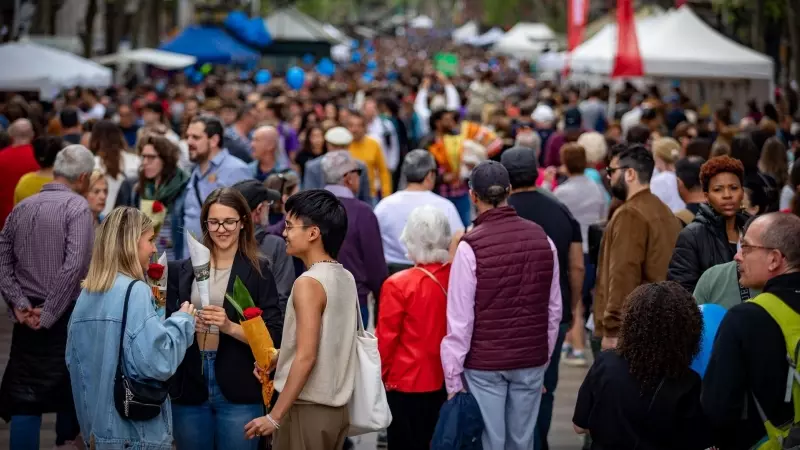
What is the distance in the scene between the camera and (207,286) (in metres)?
5.66

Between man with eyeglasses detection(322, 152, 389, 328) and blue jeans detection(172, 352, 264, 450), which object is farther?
man with eyeglasses detection(322, 152, 389, 328)

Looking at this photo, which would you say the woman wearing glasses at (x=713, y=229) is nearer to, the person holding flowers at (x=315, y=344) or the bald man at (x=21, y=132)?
the person holding flowers at (x=315, y=344)

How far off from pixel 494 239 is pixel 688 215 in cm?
219

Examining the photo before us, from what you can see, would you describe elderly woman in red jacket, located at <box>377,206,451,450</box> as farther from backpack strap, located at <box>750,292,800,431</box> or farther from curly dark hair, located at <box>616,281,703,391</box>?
backpack strap, located at <box>750,292,800,431</box>

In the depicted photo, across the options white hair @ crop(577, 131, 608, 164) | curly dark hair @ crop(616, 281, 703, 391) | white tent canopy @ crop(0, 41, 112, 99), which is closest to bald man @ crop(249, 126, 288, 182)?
white hair @ crop(577, 131, 608, 164)

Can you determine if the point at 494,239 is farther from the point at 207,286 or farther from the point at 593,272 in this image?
the point at 593,272

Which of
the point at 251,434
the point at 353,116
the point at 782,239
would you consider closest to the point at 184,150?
the point at 353,116

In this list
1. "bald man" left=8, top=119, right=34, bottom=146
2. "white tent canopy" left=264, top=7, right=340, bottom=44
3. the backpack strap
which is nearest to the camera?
the backpack strap

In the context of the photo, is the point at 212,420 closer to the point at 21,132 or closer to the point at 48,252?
the point at 48,252

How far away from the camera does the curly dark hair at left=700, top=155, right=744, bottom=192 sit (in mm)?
6922

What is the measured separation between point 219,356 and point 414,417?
1.63 m

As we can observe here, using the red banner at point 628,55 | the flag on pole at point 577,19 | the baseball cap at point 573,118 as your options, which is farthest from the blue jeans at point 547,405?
the flag on pole at point 577,19

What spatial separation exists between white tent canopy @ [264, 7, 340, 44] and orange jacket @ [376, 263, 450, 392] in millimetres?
42564

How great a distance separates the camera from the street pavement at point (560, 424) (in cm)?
859
